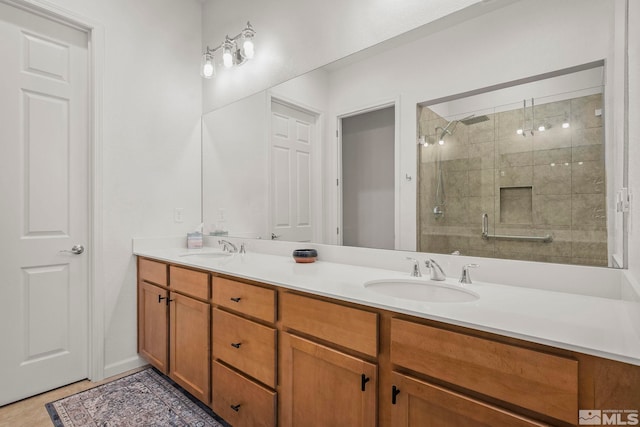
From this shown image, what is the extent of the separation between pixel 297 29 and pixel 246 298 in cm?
165

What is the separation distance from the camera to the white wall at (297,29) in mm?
1601

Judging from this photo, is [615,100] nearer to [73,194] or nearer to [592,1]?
[592,1]

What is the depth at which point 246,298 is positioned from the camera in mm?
1466

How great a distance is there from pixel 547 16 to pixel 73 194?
2678 millimetres

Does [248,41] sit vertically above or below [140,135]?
Answer: above

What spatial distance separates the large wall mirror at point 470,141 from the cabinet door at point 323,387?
0.66 metres

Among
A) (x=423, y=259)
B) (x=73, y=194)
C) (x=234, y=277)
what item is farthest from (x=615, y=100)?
(x=73, y=194)

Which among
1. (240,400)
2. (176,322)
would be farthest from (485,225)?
(176,322)

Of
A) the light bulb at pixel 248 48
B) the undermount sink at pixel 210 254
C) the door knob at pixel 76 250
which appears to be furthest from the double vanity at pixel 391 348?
the light bulb at pixel 248 48

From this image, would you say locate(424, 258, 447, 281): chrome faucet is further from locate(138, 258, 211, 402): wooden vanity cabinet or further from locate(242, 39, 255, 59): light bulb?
locate(242, 39, 255, 59): light bulb

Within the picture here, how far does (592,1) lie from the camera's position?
1.13m

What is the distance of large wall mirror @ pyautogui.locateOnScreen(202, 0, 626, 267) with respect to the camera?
1123 mm

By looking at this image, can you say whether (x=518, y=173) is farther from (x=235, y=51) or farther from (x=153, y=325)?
(x=153, y=325)

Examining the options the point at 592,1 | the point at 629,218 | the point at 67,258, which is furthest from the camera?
the point at 67,258
